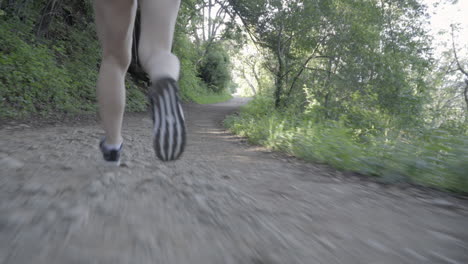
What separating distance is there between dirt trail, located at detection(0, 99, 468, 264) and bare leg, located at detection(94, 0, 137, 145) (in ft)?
1.25

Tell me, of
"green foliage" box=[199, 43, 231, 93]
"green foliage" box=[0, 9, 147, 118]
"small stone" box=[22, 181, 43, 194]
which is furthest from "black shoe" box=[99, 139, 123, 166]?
"green foliage" box=[199, 43, 231, 93]

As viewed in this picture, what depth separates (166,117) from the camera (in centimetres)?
144

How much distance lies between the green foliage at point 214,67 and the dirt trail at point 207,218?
2532 cm

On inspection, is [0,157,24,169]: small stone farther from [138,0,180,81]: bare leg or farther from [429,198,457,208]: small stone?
[429,198,457,208]: small stone

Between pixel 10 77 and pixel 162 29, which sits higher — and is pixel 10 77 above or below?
below

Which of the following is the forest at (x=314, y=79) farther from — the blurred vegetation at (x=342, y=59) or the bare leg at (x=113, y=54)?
the bare leg at (x=113, y=54)

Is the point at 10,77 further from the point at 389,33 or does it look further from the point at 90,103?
the point at 389,33

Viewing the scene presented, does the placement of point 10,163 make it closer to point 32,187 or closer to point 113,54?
point 32,187

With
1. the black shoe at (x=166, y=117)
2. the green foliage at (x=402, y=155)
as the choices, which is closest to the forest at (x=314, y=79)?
the green foliage at (x=402, y=155)

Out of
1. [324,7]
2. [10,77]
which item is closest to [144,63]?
[10,77]

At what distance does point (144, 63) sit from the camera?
1.65 metres

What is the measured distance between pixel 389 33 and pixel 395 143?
13.1 m

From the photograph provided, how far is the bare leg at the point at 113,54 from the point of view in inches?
64.4

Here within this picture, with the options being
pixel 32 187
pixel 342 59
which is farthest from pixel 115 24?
pixel 342 59
